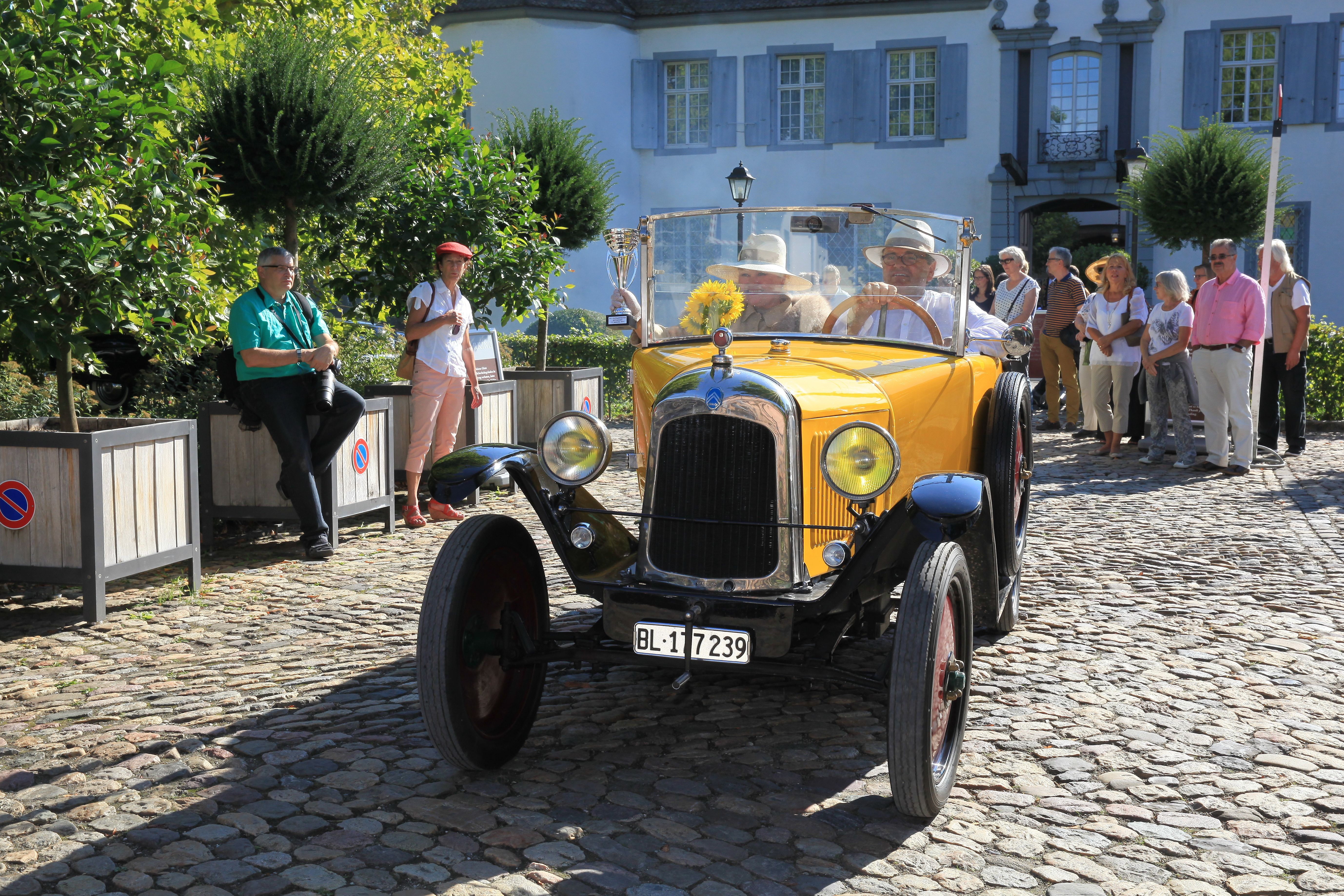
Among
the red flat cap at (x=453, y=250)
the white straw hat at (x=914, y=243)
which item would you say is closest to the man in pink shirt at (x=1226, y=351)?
the red flat cap at (x=453, y=250)

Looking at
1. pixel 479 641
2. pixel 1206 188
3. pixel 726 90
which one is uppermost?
pixel 726 90

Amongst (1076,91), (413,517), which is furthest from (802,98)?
(413,517)

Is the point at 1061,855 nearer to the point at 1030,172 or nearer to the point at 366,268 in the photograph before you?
the point at 366,268

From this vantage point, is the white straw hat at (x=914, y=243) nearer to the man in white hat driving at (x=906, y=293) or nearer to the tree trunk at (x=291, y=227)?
the man in white hat driving at (x=906, y=293)

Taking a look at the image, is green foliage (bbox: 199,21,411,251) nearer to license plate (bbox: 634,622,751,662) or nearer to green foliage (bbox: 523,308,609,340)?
license plate (bbox: 634,622,751,662)

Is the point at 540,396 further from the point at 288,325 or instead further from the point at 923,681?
the point at 923,681

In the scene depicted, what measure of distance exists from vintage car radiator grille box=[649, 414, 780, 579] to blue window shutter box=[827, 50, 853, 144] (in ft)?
70.1

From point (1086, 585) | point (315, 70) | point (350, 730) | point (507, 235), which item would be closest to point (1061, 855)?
point (350, 730)

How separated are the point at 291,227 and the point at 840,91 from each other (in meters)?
17.3

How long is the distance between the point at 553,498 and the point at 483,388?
5.60 m

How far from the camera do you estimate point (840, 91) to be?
956 inches

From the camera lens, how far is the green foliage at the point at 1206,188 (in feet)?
55.3

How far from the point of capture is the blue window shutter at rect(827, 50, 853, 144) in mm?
24250

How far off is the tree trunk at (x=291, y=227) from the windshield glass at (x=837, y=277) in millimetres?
4574
